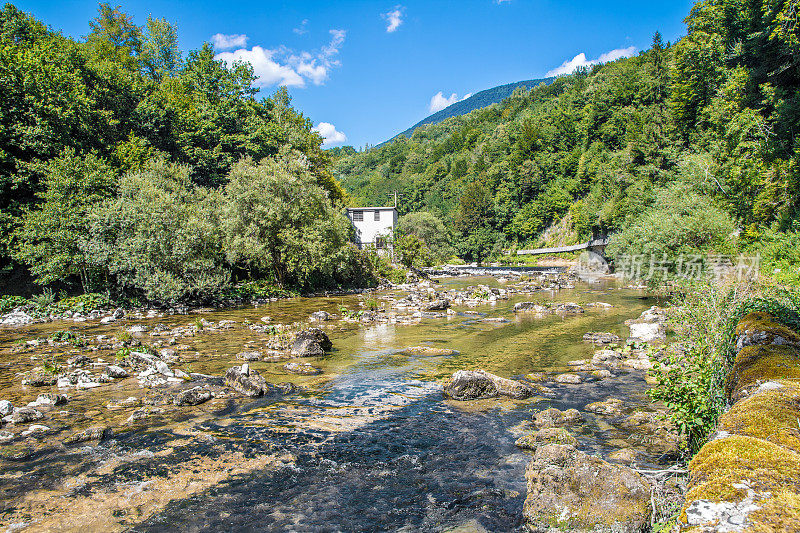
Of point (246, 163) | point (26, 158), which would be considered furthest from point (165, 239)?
point (246, 163)

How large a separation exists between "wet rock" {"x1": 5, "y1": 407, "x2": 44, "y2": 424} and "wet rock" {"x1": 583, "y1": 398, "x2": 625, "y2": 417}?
40.6ft

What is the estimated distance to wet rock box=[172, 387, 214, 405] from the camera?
1038cm

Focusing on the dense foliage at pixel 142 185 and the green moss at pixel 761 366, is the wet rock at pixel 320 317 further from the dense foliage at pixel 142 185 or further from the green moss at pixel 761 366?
the green moss at pixel 761 366

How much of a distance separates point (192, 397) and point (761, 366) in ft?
37.4

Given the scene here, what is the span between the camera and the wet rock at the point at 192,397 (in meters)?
10.4

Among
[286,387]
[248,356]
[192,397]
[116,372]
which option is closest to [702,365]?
[286,387]

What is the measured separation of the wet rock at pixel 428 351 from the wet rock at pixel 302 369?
12.8ft

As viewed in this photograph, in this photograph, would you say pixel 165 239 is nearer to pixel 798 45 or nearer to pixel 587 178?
pixel 798 45

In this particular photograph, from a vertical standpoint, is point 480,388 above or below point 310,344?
below

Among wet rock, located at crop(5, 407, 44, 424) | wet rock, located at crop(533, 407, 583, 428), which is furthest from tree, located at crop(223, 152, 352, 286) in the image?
wet rock, located at crop(533, 407, 583, 428)

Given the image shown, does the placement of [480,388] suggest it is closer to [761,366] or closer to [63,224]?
[761,366]

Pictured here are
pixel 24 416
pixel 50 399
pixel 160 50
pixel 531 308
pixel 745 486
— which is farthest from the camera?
pixel 160 50

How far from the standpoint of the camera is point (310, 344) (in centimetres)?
1617

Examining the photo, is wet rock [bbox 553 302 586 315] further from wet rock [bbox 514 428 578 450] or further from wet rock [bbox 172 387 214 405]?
wet rock [bbox 172 387 214 405]
